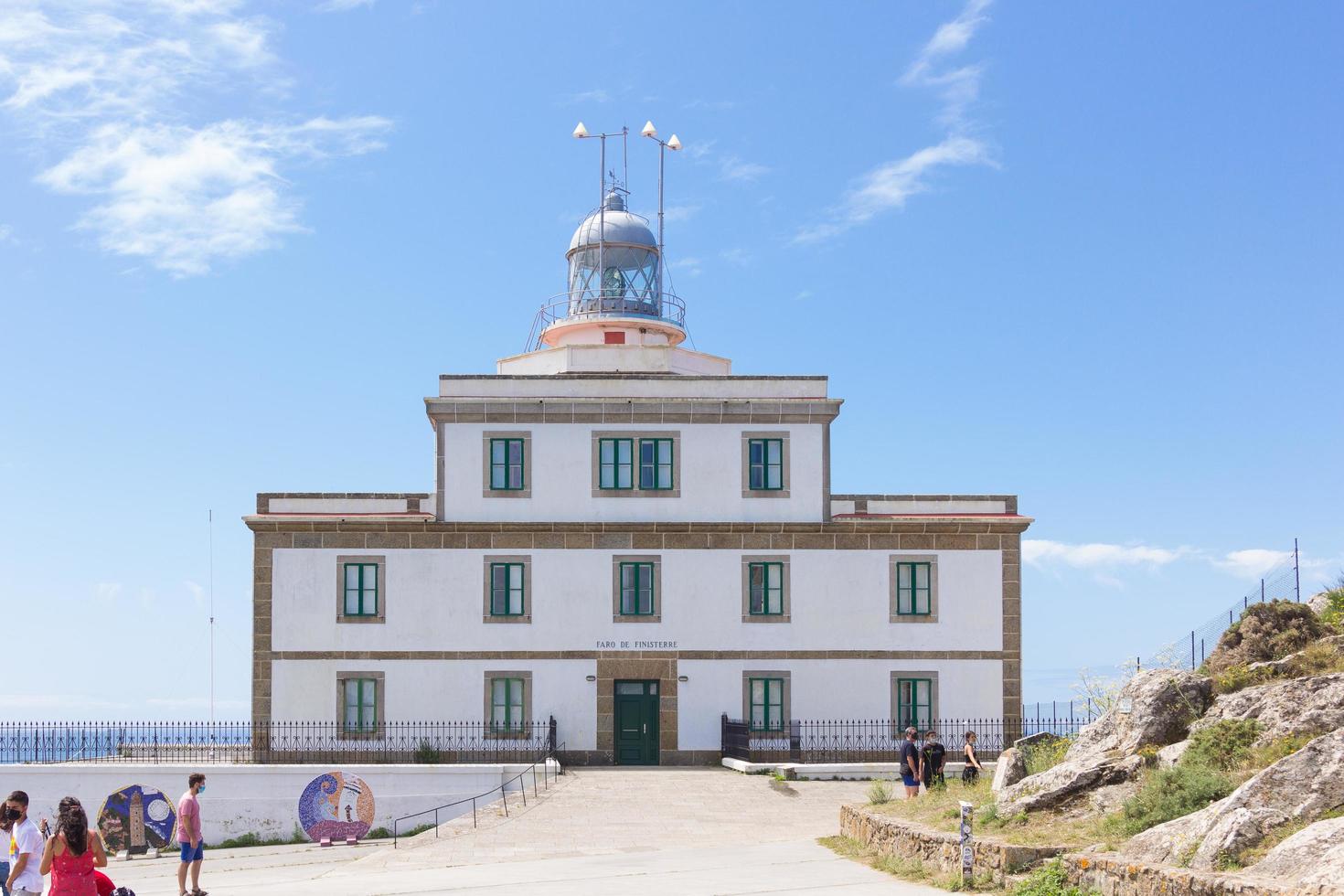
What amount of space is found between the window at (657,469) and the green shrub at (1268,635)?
1737cm

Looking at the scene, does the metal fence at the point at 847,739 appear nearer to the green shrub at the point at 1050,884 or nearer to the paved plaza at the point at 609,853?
the paved plaza at the point at 609,853

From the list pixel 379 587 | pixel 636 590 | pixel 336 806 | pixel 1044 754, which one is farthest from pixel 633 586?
pixel 1044 754

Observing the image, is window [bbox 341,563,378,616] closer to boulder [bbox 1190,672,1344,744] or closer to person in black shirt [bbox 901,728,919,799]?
person in black shirt [bbox 901,728,919,799]

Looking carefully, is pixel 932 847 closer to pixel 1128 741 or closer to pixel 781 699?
pixel 1128 741

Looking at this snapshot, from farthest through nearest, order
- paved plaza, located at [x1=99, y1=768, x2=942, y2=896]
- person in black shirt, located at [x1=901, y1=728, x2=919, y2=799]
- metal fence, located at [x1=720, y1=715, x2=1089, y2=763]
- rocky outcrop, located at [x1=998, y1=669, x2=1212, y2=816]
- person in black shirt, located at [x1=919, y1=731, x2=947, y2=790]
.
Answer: metal fence, located at [x1=720, y1=715, x2=1089, y2=763]
person in black shirt, located at [x1=919, y1=731, x2=947, y2=790]
person in black shirt, located at [x1=901, y1=728, x2=919, y2=799]
paved plaza, located at [x1=99, y1=768, x2=942, y2=896]
rocky outcrop, located at [x1=998, y1=669, x2=1212, y2=816]

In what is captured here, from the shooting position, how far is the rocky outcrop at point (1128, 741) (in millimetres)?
16609

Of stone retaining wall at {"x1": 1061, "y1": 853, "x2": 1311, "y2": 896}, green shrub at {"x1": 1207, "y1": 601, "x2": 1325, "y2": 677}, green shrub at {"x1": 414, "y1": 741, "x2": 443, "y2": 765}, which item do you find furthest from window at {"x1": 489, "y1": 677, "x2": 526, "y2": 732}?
stone retaining wall at {"x1": 1061, "y1": 853, "x2": 1311, "y2": 896}

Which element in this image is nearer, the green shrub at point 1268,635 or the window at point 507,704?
the green shrub at point 1268,635

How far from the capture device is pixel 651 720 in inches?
1324

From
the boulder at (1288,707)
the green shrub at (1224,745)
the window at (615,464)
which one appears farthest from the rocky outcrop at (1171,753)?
the window at (615,464)

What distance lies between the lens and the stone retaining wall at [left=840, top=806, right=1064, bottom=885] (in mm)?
14609

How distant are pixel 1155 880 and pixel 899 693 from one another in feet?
71.2

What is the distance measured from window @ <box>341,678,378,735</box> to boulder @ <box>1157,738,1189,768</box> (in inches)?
839

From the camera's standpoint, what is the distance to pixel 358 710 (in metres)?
33.5
